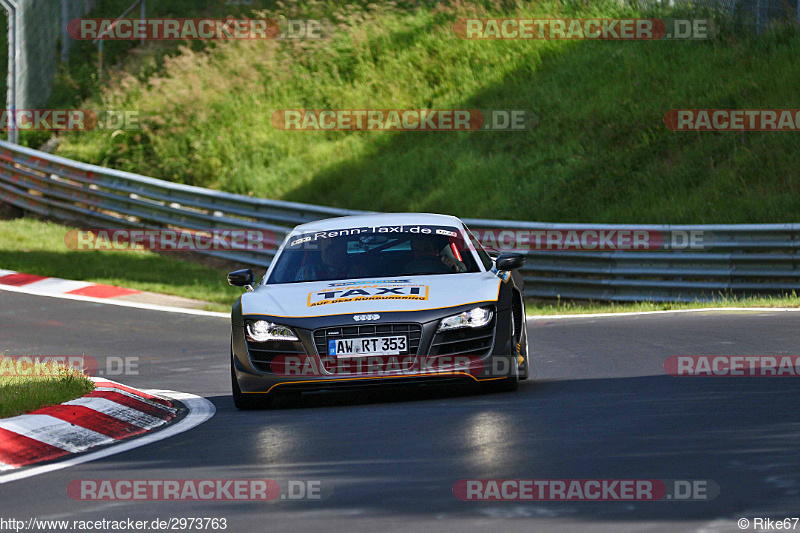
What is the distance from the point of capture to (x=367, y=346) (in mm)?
8992

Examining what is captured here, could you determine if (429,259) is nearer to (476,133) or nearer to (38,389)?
(38,389)

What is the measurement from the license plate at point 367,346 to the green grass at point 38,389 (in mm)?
1830

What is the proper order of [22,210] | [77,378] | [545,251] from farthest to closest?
1. [22,210]
2. [545,251]
3. [77,378]

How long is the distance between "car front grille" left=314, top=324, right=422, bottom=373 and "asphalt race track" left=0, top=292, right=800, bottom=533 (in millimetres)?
310

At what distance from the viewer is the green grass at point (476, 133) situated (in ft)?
72.1

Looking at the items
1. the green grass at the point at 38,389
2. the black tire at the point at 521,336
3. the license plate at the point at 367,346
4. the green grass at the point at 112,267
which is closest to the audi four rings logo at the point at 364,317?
the license plate at the point at 367,346

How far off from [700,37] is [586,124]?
Result: 3.81 meters

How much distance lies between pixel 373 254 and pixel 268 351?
144cm

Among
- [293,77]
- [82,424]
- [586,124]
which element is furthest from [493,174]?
[82,424]

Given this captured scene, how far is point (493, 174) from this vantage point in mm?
24375

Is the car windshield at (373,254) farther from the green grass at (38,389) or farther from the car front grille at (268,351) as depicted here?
the green grass at (38,389)

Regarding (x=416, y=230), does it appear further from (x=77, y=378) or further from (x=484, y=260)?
(x=77, y=378)

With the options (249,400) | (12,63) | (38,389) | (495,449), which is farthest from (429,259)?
(12,63)

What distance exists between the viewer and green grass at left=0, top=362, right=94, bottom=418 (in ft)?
28.0
